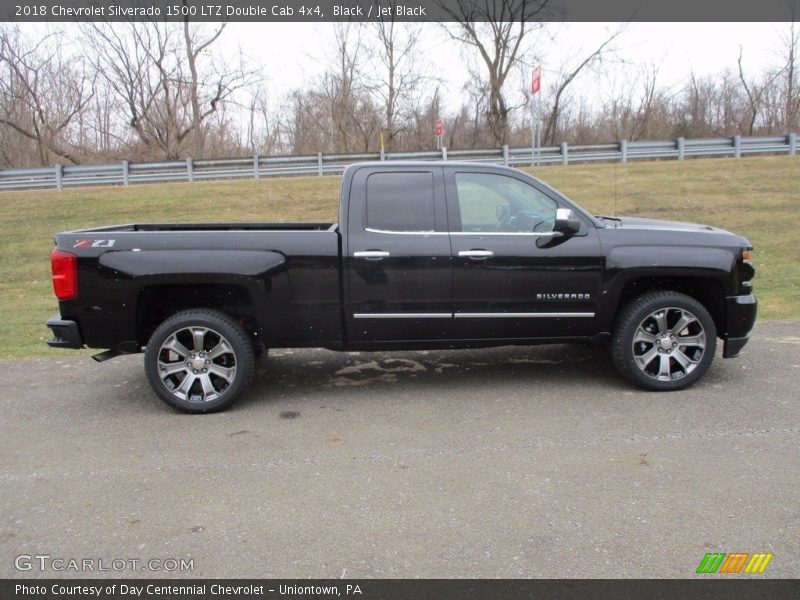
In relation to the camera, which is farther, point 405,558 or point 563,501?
point 563,501

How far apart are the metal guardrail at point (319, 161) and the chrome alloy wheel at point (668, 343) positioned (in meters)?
14.8

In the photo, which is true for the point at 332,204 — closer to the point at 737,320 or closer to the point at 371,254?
the point at 371,254

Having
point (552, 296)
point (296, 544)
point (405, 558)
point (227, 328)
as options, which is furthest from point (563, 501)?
point (227, 328)

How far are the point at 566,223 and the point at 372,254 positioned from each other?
4.95 feet

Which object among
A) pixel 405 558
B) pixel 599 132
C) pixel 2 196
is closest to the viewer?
pixel 405 558

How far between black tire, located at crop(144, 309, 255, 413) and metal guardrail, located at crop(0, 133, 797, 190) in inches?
595

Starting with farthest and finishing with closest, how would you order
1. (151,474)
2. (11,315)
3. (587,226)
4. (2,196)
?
(2,196) → (11,315) → (587,226) → (151,474)

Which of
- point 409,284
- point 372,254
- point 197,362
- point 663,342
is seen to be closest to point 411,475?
point 409,284

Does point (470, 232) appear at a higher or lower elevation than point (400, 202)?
lower

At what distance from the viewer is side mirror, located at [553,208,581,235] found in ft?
15.7

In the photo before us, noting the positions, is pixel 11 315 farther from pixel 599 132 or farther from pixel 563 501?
pixel 599 132

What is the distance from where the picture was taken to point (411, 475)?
370cm

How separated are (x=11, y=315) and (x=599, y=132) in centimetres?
3550

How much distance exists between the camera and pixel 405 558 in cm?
287
